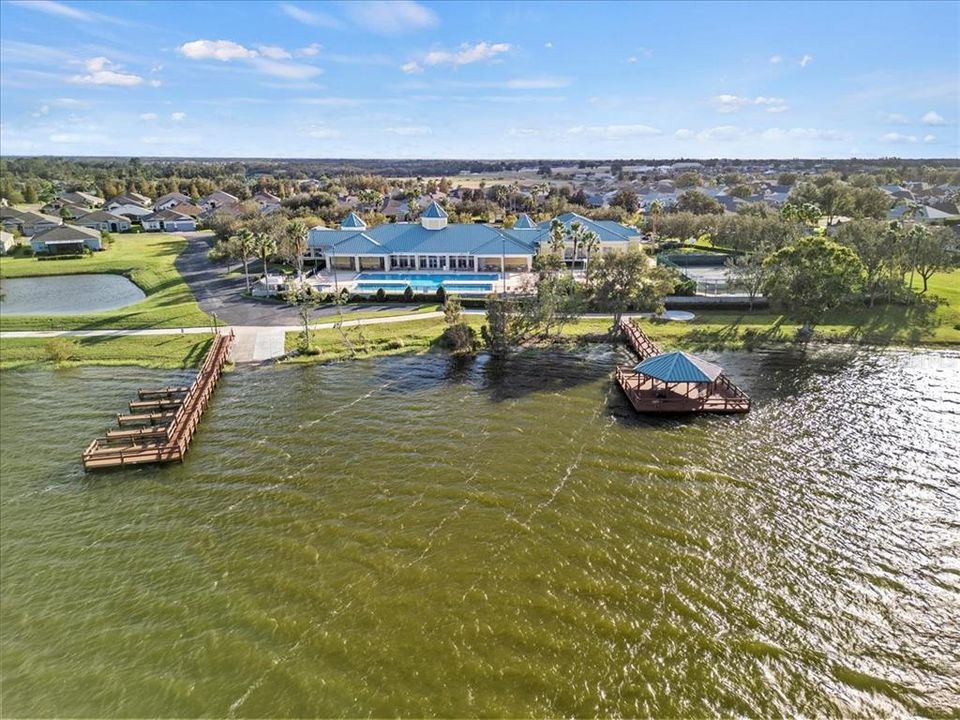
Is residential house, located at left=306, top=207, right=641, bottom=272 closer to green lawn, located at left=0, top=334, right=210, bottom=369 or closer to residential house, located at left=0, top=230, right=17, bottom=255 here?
green lawn, located at left=0, top=334, right=210, bottom=369

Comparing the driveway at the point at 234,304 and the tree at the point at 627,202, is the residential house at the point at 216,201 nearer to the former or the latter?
the driveway at the point at 234,304

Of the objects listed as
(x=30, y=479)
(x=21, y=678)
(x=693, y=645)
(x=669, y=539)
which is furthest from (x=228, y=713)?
(x=30, y=479)

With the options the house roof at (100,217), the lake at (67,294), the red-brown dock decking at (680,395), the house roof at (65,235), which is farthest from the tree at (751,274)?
the house roof at (100,217)

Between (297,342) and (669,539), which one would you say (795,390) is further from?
(297,342)

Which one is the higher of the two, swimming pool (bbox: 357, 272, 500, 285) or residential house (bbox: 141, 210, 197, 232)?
residential house (bbox: 141, 210, 197, 232)

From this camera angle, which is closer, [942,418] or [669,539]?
[669,539]

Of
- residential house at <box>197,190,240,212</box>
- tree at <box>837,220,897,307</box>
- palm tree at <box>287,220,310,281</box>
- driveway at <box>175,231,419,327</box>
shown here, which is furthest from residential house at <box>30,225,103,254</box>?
tree at <box>837,220,897,307</box>

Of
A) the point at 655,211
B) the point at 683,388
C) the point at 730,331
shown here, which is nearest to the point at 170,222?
the point at 655,211
